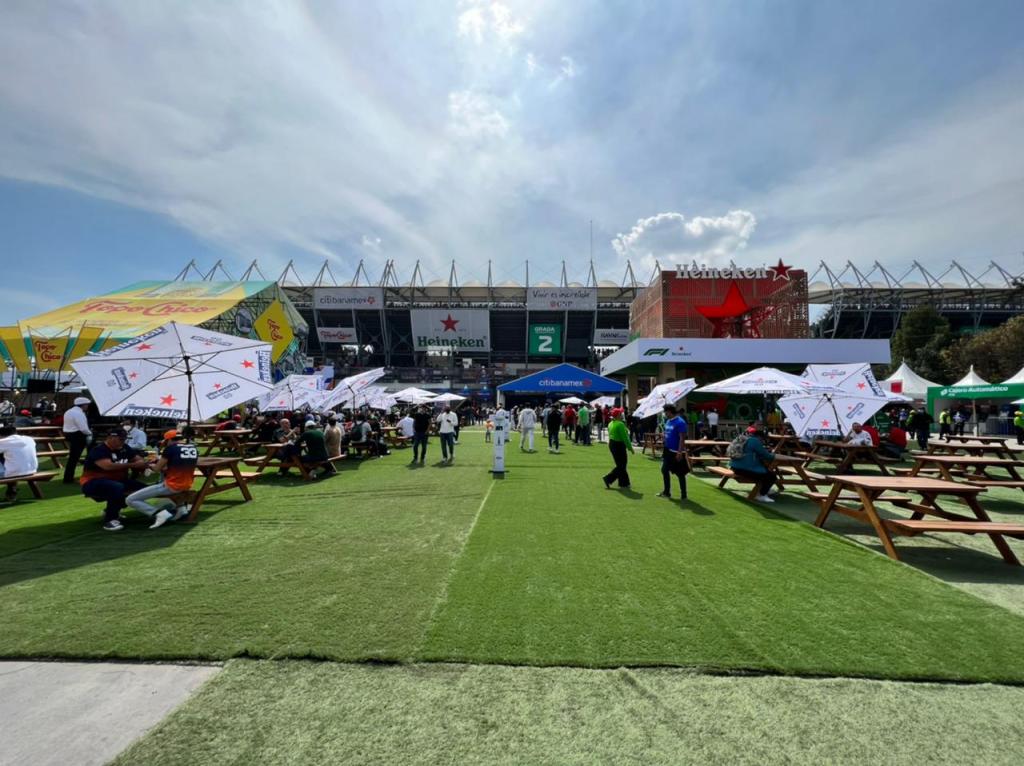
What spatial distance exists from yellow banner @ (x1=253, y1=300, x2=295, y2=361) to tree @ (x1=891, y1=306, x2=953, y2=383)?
5312 cm

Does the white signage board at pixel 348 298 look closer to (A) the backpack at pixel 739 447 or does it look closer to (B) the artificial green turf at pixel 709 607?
(A) the backpack at pixel 739 447

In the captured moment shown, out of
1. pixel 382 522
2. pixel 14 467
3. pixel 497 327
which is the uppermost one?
pixel 497 327

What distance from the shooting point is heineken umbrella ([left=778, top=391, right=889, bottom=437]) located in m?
11.1

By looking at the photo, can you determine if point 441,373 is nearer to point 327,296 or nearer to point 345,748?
point 327,296

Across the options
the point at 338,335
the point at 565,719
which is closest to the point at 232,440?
the point at 565,719

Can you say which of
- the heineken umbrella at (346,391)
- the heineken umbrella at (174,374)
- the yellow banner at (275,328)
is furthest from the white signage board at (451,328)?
the heineken umbrella at (174,374)

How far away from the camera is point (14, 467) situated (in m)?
7.75

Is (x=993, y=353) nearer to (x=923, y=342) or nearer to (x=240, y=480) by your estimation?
(x=923, y=342)

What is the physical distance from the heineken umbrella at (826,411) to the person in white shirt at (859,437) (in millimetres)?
257

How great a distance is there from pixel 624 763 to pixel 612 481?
7414mm

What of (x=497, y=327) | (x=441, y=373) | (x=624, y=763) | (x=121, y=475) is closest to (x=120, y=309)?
(x=121, y=475)

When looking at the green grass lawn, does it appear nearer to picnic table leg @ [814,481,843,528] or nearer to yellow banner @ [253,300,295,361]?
picnic table leg @ [814,481,843,528]

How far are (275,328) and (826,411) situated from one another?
25.3m

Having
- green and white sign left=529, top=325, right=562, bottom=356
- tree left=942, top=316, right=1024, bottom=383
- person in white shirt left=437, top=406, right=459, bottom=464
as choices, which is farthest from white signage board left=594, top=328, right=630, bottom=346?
person in white shirt left=437, top=406, right=459, bottom=464
